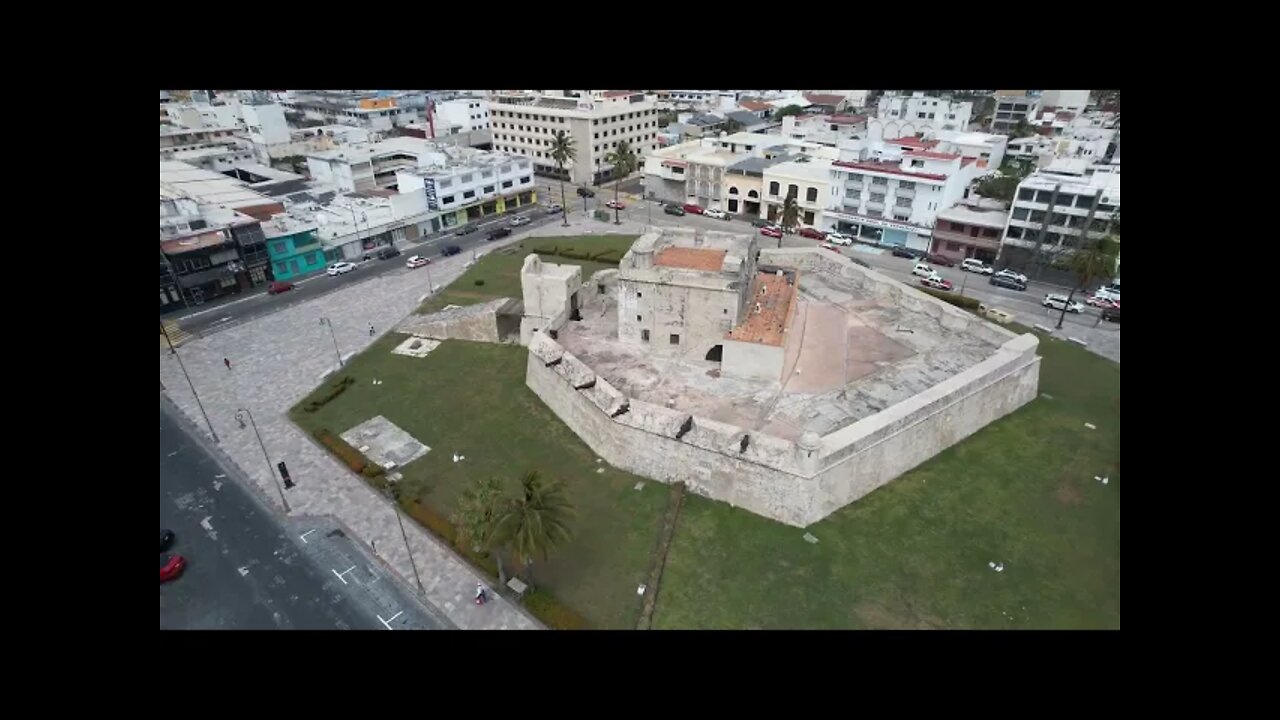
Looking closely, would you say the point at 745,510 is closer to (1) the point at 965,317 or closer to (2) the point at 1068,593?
(2) the point at 1068,593

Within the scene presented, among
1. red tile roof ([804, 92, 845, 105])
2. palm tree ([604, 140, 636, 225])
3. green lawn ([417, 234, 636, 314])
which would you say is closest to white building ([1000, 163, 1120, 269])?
green lawn ([417, 234, 636, 314])

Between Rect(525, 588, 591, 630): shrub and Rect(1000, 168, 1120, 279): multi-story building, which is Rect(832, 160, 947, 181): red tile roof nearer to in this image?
Rect(1000, 168, 1120, 279): multi-story building

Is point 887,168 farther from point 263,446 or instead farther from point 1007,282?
point 263,446

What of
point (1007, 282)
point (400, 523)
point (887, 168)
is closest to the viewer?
point (400, 523)

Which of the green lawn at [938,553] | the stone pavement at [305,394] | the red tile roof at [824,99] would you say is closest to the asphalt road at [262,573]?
the stone pavement at [305,394]

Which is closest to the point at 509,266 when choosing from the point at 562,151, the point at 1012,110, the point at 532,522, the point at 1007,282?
the point at 562,151
